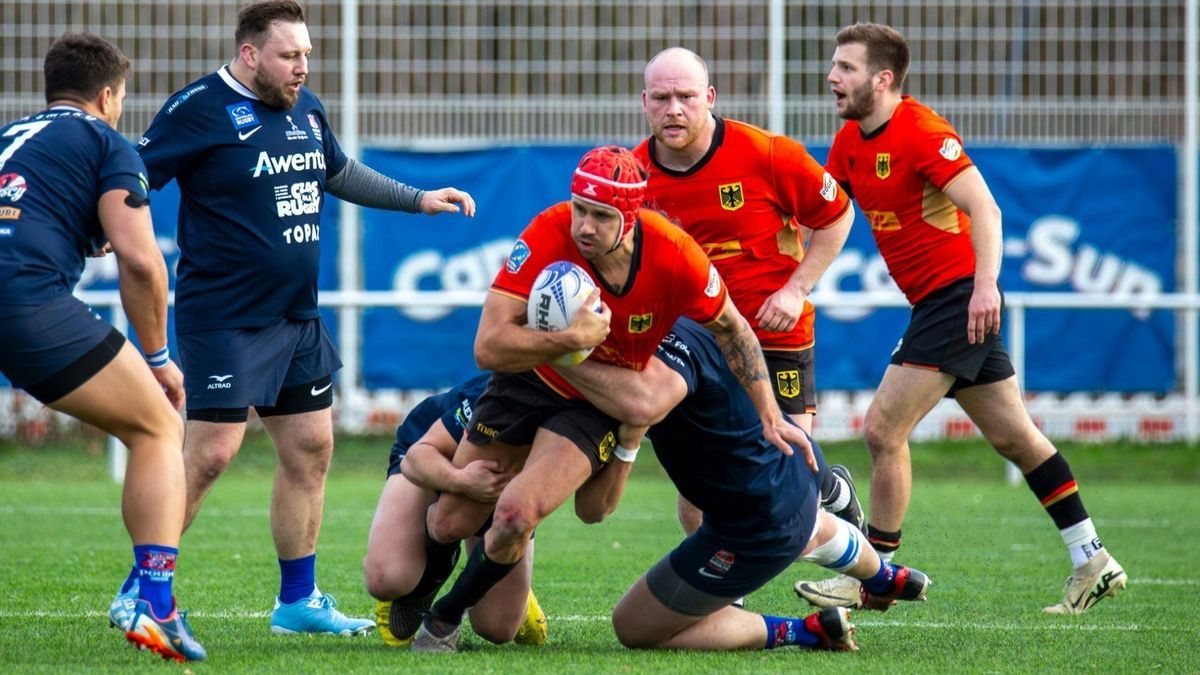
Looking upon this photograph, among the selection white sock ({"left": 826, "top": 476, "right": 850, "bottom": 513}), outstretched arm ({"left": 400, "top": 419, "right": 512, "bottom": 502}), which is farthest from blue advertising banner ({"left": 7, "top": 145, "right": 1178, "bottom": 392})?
outstretched arm ({"left": 400, "top": 419, "right": 512, "bottom": 502})

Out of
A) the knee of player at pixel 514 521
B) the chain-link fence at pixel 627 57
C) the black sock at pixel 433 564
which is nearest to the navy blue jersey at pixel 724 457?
the knee of player at pixel 514 521

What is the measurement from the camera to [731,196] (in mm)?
6855

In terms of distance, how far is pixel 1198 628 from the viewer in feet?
21.2

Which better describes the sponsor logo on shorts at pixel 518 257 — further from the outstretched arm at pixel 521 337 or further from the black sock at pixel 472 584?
the black sock at pixel 472 584

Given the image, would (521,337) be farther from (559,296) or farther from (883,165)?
(883,165)

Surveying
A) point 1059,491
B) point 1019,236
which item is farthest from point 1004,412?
point 1019,236

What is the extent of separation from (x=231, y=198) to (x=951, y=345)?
316 centimetres

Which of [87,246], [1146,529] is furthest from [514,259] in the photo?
[1146,529]

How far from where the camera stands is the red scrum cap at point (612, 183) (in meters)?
5.21

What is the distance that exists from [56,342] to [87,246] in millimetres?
452

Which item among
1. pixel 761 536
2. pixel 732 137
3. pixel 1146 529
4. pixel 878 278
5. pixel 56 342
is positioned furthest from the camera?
pixel 878 278

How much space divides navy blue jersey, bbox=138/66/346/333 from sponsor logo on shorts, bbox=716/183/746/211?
5.72ft

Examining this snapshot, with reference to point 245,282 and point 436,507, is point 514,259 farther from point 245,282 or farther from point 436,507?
point 245,282

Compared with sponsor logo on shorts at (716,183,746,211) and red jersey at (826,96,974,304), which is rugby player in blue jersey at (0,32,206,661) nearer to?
sponsor logo on shorts at (716,183,746,211)
